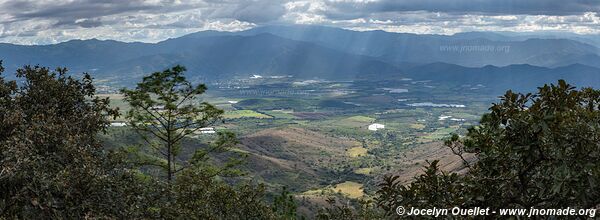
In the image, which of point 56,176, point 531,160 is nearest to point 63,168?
point 56,176

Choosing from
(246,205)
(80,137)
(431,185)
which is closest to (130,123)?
(246,205)

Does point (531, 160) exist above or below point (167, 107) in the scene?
above

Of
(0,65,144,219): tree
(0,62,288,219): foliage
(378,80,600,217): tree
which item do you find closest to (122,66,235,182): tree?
(0,62,288,219): foliage

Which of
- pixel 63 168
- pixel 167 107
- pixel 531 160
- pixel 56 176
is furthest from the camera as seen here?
pixel 167 107

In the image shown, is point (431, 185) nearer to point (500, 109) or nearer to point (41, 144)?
point (500, 109)

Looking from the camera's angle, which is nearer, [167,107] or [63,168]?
[63,168]

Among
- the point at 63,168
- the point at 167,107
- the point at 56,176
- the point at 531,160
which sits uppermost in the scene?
the point at 531,160

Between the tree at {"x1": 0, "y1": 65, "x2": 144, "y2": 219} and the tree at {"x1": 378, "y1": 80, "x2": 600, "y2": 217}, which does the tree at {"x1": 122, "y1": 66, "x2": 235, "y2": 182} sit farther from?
the tree at {"x1": 378, "y1": 80, "x2": 600, "y2": 217}

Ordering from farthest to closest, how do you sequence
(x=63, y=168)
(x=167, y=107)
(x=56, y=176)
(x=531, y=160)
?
(x=167, y=107) → (x=63, y=168) → (x=56, y=176) → (x=531, y=160)

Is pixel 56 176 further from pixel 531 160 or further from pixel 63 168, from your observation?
pixel 531 160
